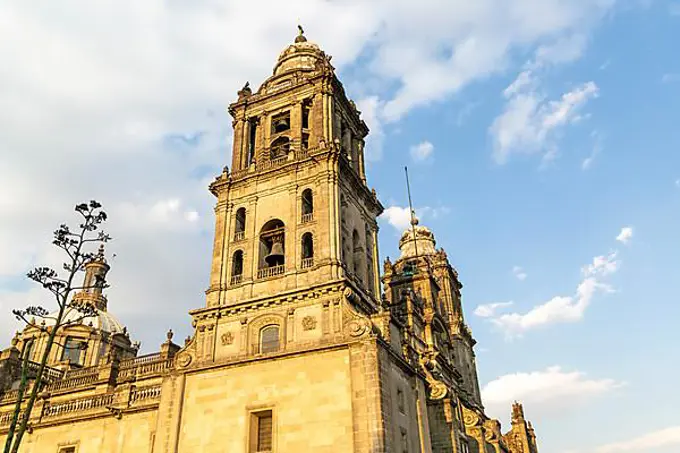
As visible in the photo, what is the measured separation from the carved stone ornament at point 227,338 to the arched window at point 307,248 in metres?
5.12

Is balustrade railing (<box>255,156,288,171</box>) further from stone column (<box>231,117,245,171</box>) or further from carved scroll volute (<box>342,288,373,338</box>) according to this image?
carved scroll volute (<box>342,288,373,338</box>)

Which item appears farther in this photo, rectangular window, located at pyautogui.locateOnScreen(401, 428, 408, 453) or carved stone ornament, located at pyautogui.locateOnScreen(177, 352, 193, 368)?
carved stone ornament, located at pyautogui.locateOnScreen(177, 352, 193, 368)

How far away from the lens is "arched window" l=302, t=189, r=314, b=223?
3181 cm

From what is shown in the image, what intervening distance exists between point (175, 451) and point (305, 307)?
352 inches

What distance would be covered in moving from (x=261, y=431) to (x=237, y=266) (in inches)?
370

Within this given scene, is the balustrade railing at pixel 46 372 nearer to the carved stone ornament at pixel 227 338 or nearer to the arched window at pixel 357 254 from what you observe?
the carved stone ornament at pixel 227 338

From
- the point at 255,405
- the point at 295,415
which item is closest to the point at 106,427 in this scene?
the point at 255,405

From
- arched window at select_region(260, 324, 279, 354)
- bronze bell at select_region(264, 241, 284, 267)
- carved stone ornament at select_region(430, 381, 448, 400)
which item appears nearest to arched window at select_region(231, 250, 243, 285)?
bronze bell at select_region(264, 241, 284, 267)

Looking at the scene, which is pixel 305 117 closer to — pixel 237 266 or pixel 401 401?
pixel 237 266

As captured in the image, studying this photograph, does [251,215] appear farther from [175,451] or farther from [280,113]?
[175,451]

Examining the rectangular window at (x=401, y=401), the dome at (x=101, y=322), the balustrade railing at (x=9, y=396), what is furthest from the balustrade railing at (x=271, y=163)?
the dome at (x=101, y=322)

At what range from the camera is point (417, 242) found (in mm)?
60406

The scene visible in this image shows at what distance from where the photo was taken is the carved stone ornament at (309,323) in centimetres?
2820

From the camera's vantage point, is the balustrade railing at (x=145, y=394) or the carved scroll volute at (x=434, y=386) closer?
the balustrade railing at (x=145, y=394)
